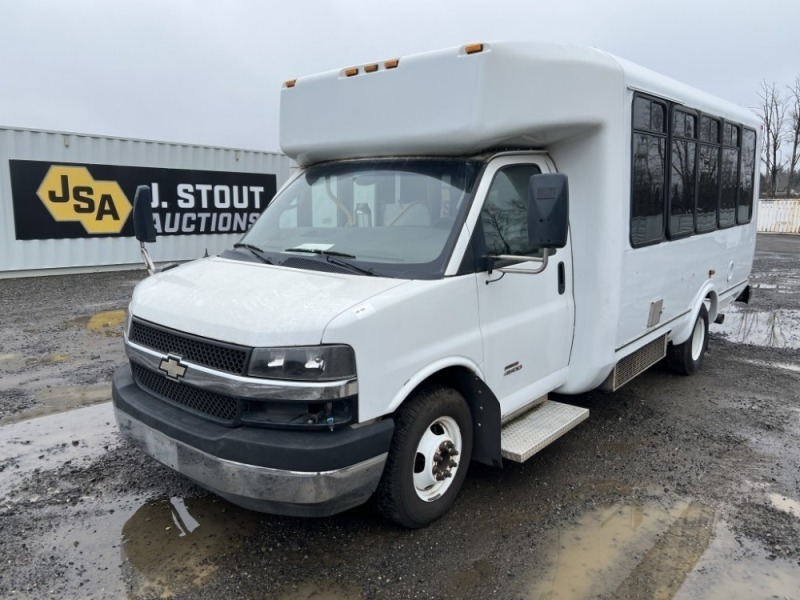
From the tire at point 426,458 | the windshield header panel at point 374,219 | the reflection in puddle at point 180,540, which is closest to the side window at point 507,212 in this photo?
the windshield header panel at point 374,219

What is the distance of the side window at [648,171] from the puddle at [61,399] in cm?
503

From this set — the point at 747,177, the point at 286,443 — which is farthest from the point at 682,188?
the point at 286,443

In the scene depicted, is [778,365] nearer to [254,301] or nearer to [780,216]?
[254,301]

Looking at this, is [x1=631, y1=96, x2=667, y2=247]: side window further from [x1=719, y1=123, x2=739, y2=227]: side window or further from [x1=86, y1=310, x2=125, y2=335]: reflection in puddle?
[x1=86, y1=310, x2=125, y2=335]: reflection in puddle

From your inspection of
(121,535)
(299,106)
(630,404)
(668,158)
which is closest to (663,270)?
(668,158)

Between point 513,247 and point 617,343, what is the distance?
140 centimetres

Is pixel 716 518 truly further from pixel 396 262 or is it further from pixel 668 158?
pixel 668 158

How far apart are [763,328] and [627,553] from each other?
7061mm

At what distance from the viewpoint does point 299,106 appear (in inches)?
178

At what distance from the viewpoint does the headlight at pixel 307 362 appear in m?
2.87

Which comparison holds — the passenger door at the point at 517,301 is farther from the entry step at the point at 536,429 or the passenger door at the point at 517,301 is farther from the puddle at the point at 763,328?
the puddle at the point at 763,328

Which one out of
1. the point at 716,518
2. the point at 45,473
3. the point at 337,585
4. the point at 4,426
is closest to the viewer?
the point at 337,585

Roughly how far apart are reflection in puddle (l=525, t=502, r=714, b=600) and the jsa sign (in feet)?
44.1

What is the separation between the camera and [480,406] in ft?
12.2
